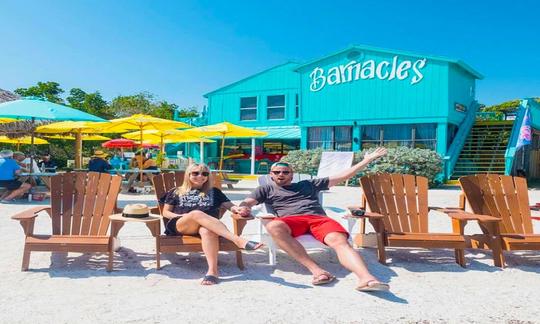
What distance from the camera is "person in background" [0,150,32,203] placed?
9375 millimetres

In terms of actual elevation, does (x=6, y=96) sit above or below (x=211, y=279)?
above

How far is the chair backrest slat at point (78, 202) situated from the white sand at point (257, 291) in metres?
0.34

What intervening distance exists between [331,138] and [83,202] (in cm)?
1585

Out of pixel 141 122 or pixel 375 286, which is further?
pixel 141 122

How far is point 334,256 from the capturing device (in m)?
5.15

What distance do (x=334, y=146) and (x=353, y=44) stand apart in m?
4.52

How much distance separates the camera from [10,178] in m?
9.48

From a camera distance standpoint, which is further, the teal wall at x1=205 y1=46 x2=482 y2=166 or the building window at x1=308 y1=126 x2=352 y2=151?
the building window at x1=308 y1=126 x2=352 y2=151

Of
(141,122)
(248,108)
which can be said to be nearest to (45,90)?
(248,108)

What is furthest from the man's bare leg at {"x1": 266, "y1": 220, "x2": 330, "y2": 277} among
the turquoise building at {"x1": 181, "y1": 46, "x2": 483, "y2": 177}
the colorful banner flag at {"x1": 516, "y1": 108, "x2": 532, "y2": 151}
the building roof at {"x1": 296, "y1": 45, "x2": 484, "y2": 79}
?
the building roof at {"x1": 296, "y1": 45, "x2": 484, "y2": 79}

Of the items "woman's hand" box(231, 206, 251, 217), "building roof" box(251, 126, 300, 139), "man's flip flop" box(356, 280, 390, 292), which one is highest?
"building roof" box(251, 126, 300, 139)

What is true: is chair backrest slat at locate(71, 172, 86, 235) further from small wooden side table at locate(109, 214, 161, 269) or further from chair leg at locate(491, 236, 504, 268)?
chair leg at locate(491, 236, 504, 268)

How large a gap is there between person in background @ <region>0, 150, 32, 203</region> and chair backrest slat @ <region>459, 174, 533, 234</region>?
8.92 metres

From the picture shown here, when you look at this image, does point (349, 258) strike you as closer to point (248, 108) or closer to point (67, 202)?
point (67, 202)
